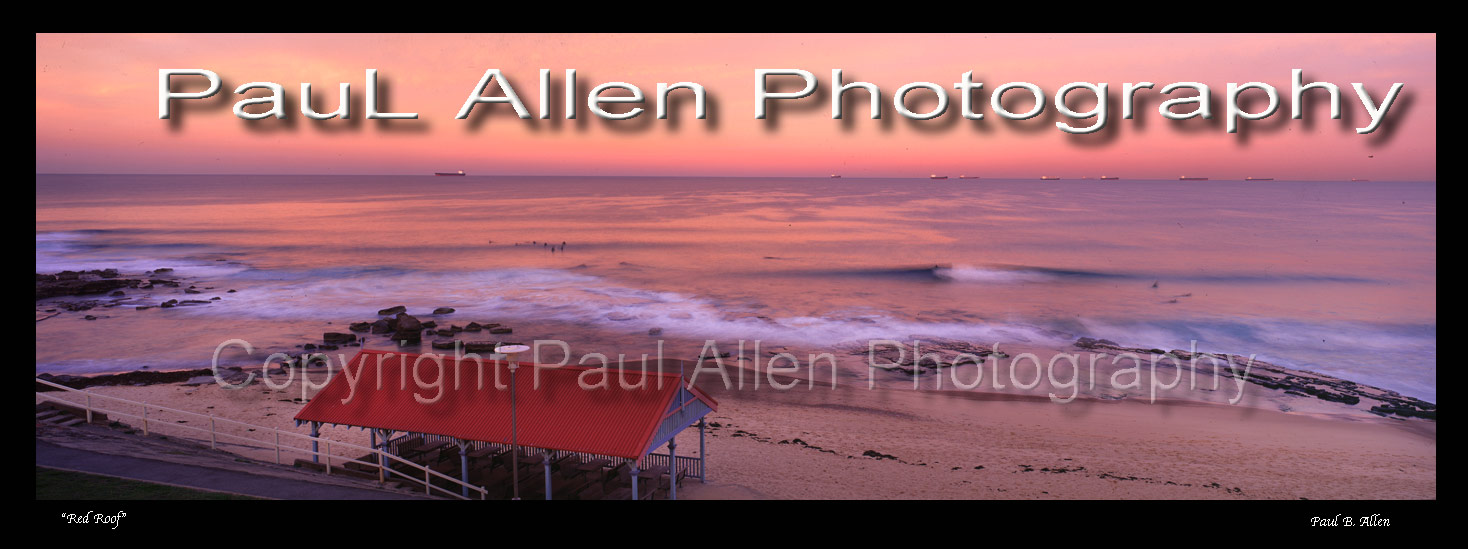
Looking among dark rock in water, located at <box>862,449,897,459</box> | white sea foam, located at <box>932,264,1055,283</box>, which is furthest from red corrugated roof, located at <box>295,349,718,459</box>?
white sea foam, located at <box>932,264,1055,283</box>

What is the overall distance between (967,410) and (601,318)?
23.6 meters

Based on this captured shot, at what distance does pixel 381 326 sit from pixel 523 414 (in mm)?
25391

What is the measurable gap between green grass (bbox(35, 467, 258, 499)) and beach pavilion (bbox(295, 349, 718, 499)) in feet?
12.7

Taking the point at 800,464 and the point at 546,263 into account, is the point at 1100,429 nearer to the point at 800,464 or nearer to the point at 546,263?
the point at 800,464

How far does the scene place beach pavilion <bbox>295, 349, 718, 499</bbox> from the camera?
49.1 feet

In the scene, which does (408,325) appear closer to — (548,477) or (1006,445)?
(548,477)

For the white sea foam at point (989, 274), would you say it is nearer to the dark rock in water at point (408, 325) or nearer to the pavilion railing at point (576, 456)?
the dark rock in water at point (408, 325)

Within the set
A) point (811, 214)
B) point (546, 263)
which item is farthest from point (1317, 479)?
point (811, 214)

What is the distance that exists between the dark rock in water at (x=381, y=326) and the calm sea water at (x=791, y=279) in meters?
2.76

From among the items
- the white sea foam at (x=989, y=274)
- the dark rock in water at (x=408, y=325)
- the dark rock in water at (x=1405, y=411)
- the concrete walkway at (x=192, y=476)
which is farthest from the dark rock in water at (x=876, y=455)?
the white sea foam at (x=989, y=274)

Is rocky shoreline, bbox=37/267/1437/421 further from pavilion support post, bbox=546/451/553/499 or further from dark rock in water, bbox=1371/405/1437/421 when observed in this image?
pavilion support post, bbox=546/451/553/499

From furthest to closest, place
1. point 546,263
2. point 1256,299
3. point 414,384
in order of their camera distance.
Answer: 1. point 546,263
2. point 1256,299
3. point 414,384

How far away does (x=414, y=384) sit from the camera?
1647 centimetres

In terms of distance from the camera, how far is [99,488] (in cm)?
1184
